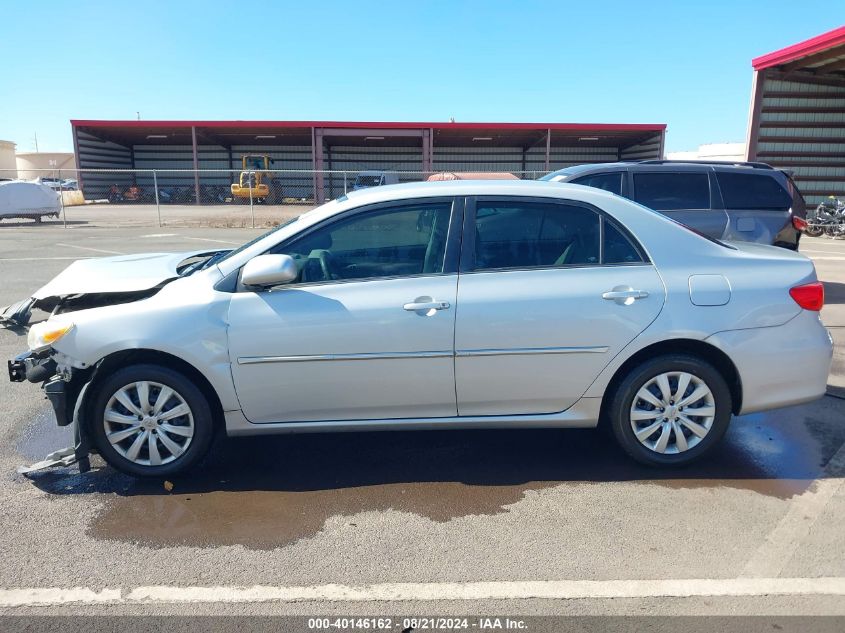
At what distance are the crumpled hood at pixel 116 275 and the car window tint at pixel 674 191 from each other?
5.23 m

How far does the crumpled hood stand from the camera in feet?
13.8

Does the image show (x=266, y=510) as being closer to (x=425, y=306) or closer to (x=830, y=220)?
(x=425, y=306)

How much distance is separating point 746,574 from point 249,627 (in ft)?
7.19

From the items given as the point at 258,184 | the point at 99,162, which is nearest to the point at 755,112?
the point at 258,184

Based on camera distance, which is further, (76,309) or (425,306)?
(76,309)

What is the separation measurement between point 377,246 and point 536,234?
3.13ft

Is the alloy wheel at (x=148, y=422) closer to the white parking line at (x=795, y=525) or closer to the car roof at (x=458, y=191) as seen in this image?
the car roof at (x=458, y=191)

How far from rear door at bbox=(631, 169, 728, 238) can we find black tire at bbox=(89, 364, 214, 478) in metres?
5.87

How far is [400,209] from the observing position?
3674mm

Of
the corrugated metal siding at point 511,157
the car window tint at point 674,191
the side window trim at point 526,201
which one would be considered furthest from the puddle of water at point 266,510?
the corrugated metal siding at point 511,157

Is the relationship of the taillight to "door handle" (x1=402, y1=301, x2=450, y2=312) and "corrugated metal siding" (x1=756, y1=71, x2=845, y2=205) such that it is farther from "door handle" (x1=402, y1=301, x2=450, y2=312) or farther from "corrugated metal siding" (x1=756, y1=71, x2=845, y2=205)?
"corrugated metal siding" (x1=756, y1=71, x2=845, y2=205)

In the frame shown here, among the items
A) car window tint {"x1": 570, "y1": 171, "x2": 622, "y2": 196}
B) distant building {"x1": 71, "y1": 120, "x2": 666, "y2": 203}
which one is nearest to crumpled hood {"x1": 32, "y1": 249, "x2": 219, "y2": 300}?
car window tint {"x1": 570, "y1": 171, "x2": 622, "y2": 196}

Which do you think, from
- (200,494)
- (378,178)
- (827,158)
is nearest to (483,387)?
(200,494)

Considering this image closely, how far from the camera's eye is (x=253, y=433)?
3.66 m
